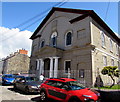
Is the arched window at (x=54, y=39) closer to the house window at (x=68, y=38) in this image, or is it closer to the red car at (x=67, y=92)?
the house window at (x=68, y=38)

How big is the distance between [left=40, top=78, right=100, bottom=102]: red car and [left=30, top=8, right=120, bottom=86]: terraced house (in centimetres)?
712

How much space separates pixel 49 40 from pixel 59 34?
2.92 meters

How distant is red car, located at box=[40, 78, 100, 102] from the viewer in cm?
575

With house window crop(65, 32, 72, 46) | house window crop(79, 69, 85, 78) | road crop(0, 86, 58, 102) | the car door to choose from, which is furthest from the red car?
house window crop(65, 32, 72, 46)

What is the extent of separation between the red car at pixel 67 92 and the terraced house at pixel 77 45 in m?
7.12

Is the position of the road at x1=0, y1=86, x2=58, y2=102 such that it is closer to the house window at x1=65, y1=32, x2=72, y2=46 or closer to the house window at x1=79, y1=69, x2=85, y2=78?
the house window at x1=79, y1=69, x2=85, y2=78

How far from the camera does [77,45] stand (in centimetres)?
1606

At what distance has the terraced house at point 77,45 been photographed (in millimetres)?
14414

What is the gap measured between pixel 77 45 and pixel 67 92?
1051cm

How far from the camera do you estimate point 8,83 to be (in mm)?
15688

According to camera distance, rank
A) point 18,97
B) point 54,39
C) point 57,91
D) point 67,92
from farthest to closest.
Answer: point 54,39 → point 18,97 → point 57,91 → point 67,92

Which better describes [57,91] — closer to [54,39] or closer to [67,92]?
[67,92]

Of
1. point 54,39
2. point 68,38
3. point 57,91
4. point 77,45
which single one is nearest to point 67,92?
point 57,91

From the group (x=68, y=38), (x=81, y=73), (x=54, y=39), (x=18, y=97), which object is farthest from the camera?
(x=54, y=39)
